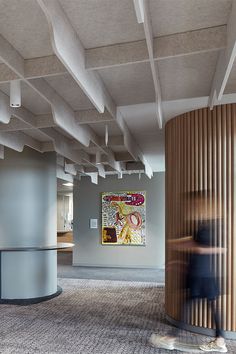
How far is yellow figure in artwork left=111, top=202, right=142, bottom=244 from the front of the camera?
34.0 feet

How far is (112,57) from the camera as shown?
3068mm

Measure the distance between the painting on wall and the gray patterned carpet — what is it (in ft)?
11.1

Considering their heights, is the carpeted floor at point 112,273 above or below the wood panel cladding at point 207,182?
below

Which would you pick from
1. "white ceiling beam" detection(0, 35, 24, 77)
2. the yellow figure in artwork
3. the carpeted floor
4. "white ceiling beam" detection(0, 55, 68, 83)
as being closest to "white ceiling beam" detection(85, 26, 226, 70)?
"white ceiling beam" detection(0, 55, 68, 83)

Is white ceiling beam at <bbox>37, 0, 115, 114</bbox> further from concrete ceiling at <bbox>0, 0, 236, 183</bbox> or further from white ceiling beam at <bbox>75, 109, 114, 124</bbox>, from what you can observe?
white ceiling beam at <bbox>75, 109, 114, 124</bbox>

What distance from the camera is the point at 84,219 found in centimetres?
1086

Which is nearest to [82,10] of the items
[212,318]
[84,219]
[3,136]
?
[3,136]

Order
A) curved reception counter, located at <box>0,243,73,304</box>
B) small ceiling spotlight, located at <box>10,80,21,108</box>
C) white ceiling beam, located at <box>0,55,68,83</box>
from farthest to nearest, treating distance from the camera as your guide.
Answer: curved reception counter, located at <box>0,243,73,304</box> → small ceiling spotlight, located at <box>10,80,21,108</box> → white ceiling beam, located at <box>0,55,68,83</box>

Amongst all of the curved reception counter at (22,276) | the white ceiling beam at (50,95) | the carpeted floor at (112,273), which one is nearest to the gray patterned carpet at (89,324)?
the curved reception counter at (22,276)

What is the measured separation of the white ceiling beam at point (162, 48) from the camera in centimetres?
284

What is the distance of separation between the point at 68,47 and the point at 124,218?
813cm

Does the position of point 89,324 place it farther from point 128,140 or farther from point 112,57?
point 112,57

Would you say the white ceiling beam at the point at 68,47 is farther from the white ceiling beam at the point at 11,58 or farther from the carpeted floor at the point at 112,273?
the carpeted floor at the point at 112,273

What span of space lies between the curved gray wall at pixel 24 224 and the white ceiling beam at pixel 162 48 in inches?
148
